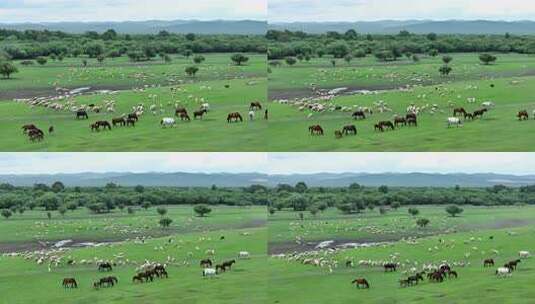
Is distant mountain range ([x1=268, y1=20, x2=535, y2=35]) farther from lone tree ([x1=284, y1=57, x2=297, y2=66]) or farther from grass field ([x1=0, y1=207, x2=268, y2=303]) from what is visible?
grass field ([x1=0, y1=207, x2=268, y2=303])

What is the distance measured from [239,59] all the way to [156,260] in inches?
81.1

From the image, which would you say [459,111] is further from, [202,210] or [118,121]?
[118,121]

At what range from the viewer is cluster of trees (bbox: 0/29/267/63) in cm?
869

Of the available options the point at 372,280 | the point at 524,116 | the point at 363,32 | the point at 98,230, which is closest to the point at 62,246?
the point at 98,230

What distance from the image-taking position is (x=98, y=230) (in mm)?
8797

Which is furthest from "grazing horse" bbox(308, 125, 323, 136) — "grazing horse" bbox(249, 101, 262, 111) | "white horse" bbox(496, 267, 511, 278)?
"white horse" bbox(496, 267, 511, 278)

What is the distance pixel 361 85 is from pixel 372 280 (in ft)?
6.06

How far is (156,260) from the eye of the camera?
8695 millimetres

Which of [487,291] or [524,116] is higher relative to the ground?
[524,116]

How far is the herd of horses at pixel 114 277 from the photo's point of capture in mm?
8555

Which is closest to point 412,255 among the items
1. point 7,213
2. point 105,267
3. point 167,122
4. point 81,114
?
point 167,122

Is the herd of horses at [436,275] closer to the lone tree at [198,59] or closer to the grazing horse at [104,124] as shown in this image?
the lone tree at [198,59]

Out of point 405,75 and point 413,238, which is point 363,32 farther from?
point 413,238

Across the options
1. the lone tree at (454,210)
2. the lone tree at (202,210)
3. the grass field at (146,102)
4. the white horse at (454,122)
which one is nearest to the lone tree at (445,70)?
the white horse at (454,122)
